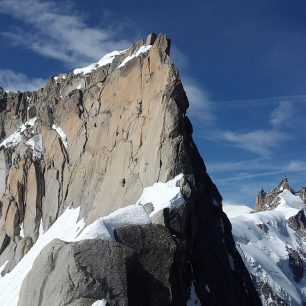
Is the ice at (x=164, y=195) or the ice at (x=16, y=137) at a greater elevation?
the ice at (x=16, y=137)

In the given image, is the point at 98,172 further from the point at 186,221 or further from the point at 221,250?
the point at 186,221

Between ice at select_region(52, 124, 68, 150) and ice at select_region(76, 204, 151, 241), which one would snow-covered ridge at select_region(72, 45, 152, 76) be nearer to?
ice at select_region(52, 124, 68, 150)

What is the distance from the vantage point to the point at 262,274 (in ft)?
547

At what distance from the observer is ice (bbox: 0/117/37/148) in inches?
2753

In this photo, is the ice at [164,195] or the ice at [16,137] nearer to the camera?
the ice at [164,195]

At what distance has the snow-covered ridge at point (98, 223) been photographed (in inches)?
921

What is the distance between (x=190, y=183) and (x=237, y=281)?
458 inches

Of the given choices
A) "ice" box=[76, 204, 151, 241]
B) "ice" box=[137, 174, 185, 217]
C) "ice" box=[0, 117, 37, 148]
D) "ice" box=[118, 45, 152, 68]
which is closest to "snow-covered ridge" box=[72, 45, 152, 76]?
"ice" box=[118, 45, 152, 68]

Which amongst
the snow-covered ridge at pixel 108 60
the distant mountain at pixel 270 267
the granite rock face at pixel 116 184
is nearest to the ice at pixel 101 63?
the snow-covered ridge at pixel 108 60

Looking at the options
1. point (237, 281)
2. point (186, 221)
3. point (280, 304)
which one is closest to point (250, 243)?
point (280, 304)

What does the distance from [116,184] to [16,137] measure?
32.8 meters

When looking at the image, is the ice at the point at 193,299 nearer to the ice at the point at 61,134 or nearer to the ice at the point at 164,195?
the ice at the point at 164,195

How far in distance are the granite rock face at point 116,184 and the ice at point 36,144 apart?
0.14 metres

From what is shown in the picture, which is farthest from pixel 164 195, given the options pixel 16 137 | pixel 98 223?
pixel 16 137
